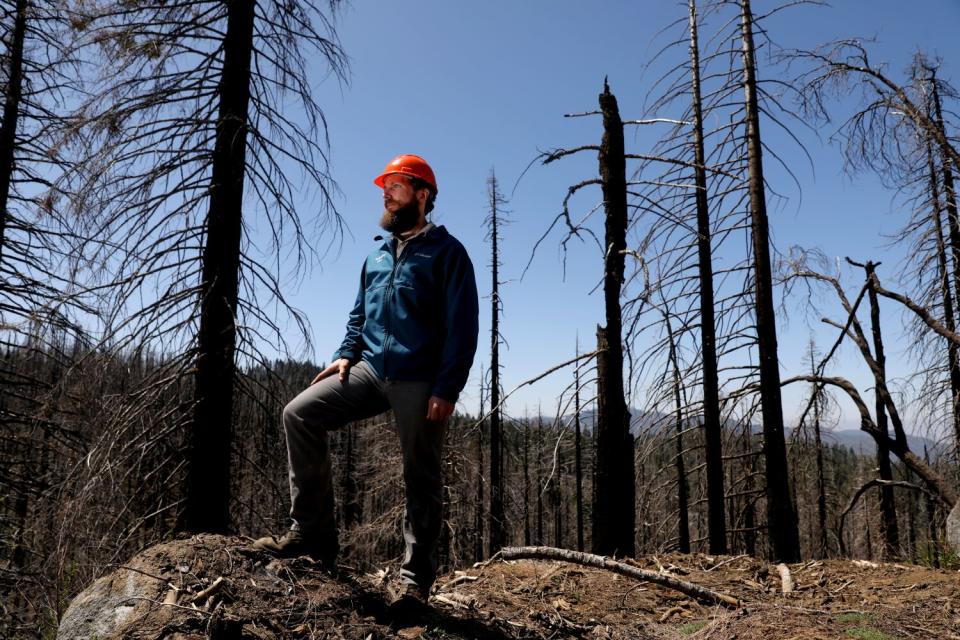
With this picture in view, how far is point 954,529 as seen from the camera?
6.50 meters

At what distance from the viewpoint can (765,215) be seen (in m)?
8.52

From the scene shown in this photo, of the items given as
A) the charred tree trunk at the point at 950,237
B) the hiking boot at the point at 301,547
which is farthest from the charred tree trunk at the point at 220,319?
the charred tree trunk at the point at 950,237

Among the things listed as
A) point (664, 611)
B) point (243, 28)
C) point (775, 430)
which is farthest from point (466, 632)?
point (775, 430)

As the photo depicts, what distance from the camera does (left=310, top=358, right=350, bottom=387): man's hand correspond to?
3.78 metres

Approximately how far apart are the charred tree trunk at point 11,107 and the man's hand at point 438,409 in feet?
33.0

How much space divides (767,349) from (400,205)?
6.65 metres

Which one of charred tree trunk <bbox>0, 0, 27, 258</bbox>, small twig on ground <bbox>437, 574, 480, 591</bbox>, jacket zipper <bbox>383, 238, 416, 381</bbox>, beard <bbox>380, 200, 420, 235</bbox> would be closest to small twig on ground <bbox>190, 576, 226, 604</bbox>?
jacket zipper <bbox>383, 238, 416, 381</bbox>

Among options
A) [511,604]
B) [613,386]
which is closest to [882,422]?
[613,386]

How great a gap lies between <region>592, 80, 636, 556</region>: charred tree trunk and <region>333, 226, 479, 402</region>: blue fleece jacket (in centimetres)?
293

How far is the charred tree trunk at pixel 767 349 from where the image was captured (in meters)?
8.08

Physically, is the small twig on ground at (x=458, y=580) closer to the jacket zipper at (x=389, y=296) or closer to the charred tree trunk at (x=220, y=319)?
the charred tree trunk at (x=220, y=319)

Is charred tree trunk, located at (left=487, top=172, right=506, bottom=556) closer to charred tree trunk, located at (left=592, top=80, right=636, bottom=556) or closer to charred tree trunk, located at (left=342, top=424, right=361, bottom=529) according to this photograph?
charred tree trunk, located at (left=592, top=80, right=636, bottom=556)

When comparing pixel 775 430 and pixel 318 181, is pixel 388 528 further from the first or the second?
pixel 318 181

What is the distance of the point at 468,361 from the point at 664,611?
2887mm
